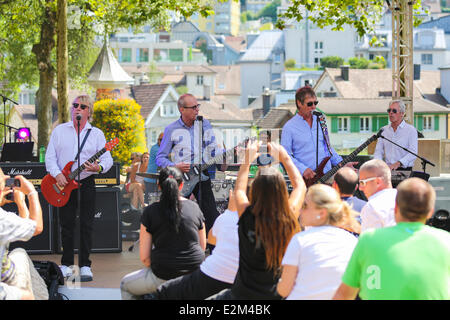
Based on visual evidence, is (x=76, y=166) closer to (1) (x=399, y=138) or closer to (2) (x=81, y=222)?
(2) (x=81, y=222)

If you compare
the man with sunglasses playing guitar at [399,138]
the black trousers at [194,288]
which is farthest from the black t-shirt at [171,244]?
the man with sunglasses playing guitar at [399,138]

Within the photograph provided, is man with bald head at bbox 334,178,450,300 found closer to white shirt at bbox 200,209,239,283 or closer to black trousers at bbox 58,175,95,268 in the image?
white shirt at bbox 200,209,239,283

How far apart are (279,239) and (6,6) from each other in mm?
15783

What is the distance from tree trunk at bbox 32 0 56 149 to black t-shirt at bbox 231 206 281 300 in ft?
49.5

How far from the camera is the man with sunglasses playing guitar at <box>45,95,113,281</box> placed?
789cm

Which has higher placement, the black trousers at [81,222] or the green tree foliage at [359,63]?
the green tree foliage at [359,63]

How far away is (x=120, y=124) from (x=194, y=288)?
668 inches

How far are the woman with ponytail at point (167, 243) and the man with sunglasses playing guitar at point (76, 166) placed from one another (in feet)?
6.81

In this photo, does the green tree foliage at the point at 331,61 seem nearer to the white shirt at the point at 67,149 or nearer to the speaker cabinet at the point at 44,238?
the speaker cabinet at the point at 44,238

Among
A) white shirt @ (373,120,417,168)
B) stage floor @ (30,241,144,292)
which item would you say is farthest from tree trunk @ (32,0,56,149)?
white shirt @ (373,120,417,168)

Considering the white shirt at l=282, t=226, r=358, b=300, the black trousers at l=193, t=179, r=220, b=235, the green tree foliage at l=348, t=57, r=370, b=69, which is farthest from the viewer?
the green tree foliage at l=348, t=57, r=370, b=69

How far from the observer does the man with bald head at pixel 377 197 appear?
18.4 feet

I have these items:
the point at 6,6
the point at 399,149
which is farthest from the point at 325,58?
the point at 399,149

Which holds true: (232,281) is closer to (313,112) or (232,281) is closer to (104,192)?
(313,112)
